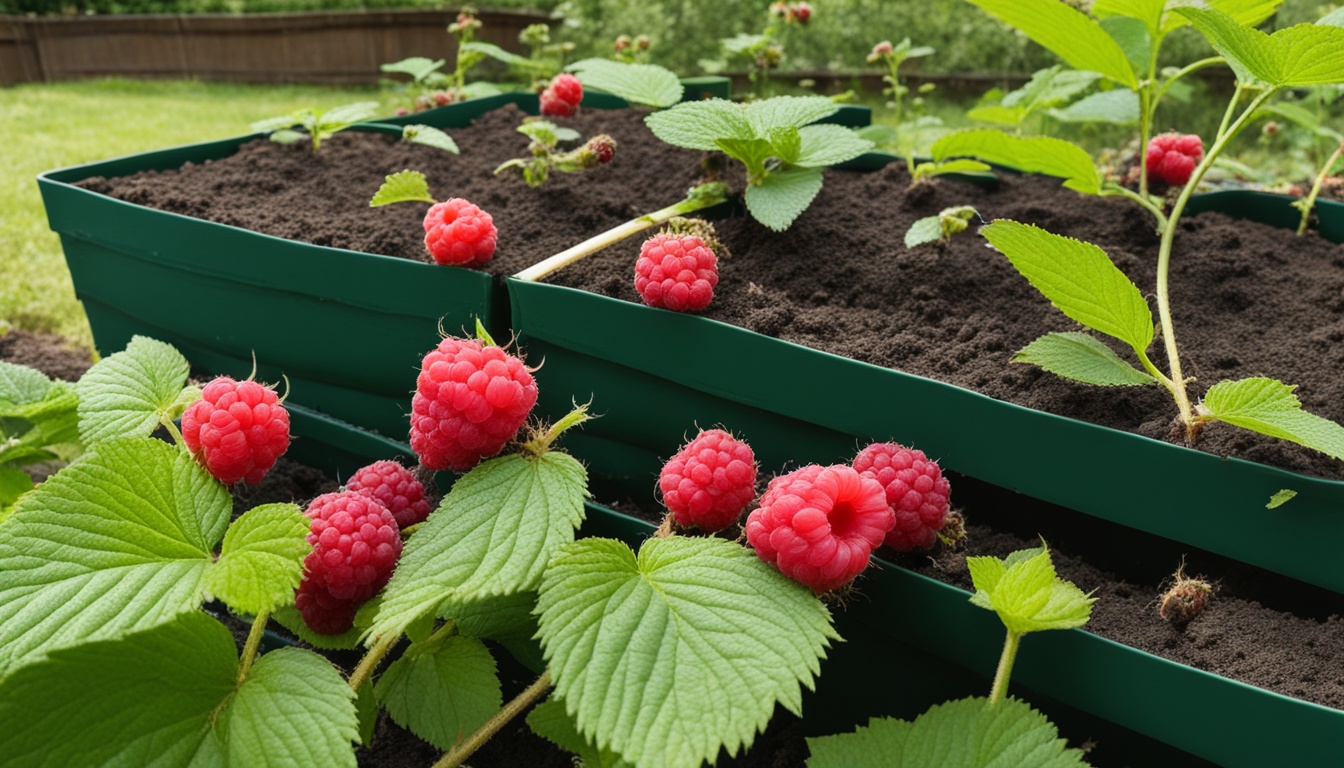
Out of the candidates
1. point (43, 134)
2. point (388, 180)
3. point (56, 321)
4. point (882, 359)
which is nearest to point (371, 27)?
point (43, 134)

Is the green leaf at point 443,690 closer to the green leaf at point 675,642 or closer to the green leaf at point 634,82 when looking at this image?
the green leaf at point 675,642

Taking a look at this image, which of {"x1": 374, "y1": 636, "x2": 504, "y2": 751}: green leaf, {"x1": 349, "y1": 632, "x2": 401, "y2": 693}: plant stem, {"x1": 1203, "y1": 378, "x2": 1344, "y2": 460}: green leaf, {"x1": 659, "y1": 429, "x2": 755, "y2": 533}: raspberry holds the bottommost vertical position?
{"x1": 374, "y1": 636, "x2": 504, "y2": 751}: green leaf

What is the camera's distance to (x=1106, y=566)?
0.97 meters

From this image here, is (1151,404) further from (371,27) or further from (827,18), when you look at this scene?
(371,27)

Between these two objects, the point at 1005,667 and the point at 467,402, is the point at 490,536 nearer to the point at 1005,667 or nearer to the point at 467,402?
the point at 467,402

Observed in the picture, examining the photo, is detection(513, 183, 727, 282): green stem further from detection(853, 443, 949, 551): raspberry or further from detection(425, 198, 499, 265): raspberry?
detection(853, 443, 949, 551): raspberry

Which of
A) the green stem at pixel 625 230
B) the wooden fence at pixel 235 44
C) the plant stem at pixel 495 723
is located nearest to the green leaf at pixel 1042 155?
the green stem at pixel 625 230

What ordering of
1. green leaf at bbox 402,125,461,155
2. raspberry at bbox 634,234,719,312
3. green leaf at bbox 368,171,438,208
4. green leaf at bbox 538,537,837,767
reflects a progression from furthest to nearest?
green leaf at bbox 402,125,461,155 → green leaf at bbox 368,171,438,208 → raspberry at bbox 634,234,719,312 → green leaf at bbox 538,537,837,767

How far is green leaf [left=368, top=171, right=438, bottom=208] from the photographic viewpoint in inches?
54.2

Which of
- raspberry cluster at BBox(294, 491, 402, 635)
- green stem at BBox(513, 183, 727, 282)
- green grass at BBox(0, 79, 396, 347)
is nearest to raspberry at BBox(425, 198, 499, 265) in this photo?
green stem at BBox(513, 183, 727, 282)

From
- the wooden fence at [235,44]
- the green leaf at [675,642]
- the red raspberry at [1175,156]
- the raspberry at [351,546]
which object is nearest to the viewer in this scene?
the green leaf at [675,642]

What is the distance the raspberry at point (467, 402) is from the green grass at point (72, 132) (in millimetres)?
1375

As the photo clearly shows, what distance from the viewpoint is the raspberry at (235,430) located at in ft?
3.17

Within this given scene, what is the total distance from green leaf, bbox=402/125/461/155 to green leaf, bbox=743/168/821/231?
54 centimetres
